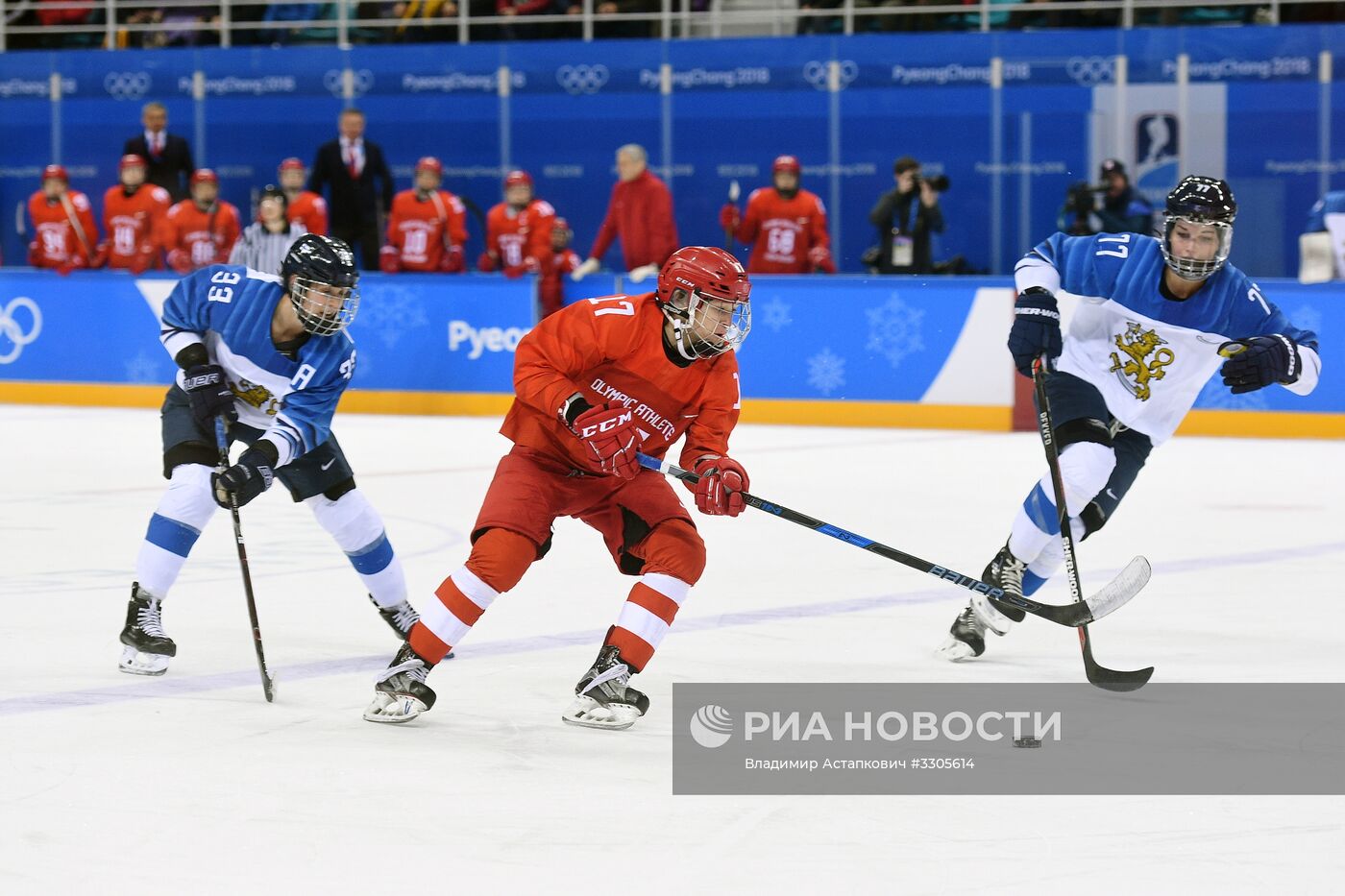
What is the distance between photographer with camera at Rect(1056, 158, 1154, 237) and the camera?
10766 millimetres

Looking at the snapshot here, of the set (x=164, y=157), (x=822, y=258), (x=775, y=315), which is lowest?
(x=775, y=315)

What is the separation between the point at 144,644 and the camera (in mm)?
4492

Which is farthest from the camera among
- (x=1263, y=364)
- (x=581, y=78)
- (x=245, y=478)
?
(x=581, y=78)

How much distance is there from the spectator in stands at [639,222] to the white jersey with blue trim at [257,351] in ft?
22.4

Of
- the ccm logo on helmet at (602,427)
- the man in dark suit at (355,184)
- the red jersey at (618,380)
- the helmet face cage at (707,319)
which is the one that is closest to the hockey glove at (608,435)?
the ccm logo on helmet at (602,427)

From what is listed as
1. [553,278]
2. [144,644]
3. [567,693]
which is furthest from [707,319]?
[553,278]

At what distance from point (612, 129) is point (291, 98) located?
7.79 feet

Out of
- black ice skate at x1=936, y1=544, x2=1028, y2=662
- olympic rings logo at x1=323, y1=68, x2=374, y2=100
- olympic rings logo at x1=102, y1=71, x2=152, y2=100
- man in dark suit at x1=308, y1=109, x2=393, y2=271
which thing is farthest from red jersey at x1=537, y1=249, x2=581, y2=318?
black ice skate at x1=936, y1=544, x2=1028, y2=662

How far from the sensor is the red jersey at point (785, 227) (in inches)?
460

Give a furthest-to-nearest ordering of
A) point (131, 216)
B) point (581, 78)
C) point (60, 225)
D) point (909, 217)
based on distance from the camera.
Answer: point (60, 225)
point (131, 216)
point (581, 78)
point (909, 217)

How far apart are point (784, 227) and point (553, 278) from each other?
58.4 inches

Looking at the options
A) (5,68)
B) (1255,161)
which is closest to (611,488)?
(1255,161)

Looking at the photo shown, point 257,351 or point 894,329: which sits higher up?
point 257,351

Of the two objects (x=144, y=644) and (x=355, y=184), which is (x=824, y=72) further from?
(x=144, y=644)
